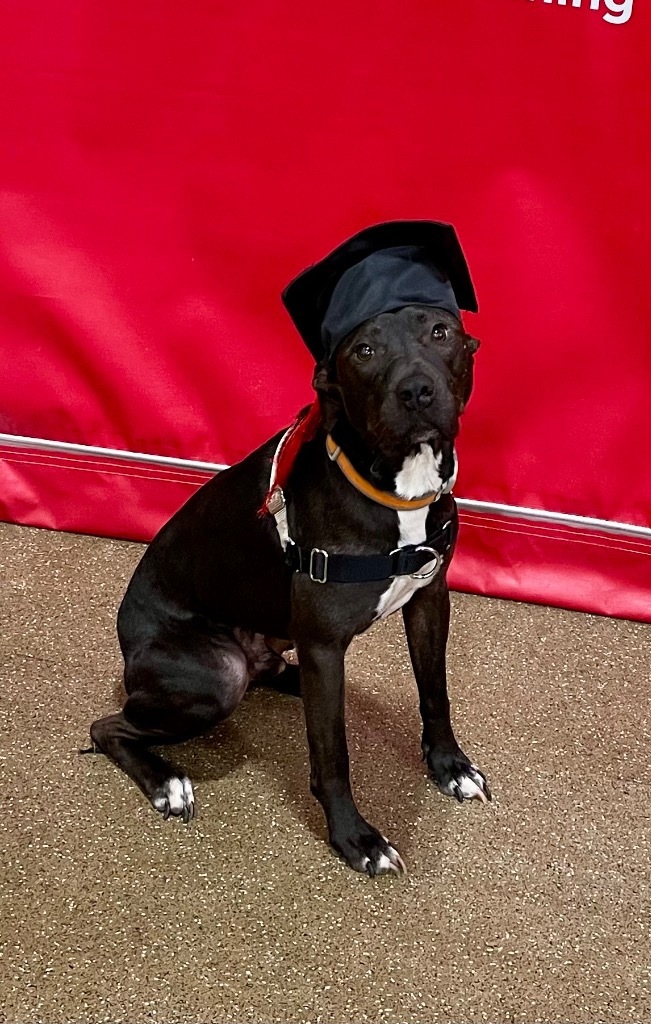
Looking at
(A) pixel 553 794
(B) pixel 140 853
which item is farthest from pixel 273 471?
(A) pixel 553 794

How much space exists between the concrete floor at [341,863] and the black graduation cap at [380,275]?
2.59 ft

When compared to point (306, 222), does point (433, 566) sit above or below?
below

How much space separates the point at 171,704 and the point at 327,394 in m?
0.58

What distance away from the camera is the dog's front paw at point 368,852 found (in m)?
1.53

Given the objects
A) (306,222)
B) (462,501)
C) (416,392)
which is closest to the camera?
(416,392)

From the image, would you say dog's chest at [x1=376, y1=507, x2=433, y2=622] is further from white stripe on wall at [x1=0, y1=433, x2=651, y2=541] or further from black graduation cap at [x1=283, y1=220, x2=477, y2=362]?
white stripe on wall at [x1=0, y1=433, x2=651, y2=541]

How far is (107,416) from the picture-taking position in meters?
2.33

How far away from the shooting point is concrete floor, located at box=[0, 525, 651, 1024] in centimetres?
137

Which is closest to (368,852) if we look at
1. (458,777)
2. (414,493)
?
(458,777)

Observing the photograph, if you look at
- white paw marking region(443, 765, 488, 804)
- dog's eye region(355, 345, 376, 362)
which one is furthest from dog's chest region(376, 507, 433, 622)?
white paw marking region(443, 765, 488, 804)

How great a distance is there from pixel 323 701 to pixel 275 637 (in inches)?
8.2

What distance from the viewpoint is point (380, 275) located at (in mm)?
1280

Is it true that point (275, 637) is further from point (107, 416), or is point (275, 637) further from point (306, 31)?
point (306, 31)

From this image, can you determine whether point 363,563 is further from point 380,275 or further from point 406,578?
point 380,275
